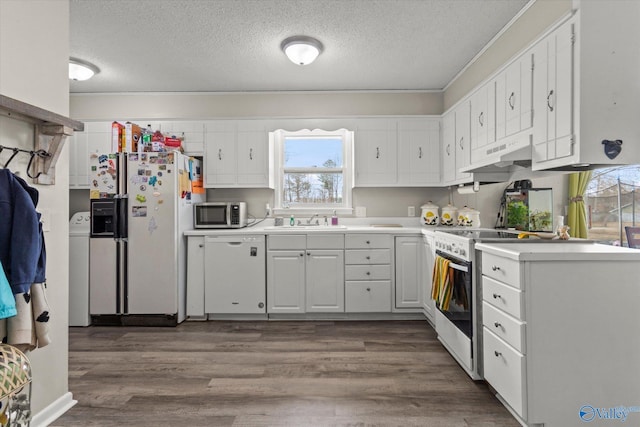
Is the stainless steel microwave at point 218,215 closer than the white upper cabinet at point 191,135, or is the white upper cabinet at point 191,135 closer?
the stainless steel microwave at point 218,215

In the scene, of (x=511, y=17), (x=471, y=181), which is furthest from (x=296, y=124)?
(x=511, y=17)

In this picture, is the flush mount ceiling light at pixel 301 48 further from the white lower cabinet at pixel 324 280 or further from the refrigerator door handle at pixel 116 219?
the refrigerator door handle at pixel 116 219

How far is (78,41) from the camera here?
2965 millimetres

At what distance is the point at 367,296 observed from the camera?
3523mm

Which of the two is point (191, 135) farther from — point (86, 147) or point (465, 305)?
point (465, 305)

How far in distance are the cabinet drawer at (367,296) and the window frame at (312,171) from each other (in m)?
1.02

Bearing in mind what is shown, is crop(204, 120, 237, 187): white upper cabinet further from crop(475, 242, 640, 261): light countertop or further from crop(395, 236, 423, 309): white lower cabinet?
crop(475, 242, 640, 261): light countertop

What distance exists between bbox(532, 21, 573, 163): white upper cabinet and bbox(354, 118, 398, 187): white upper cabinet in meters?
1.84

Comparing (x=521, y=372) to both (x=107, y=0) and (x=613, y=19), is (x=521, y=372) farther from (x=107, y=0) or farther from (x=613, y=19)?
(x=107, y=0)

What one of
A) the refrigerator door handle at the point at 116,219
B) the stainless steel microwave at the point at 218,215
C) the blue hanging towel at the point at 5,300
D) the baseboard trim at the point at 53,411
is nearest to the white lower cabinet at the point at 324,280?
the stainless steel microwave at the point at 218,215

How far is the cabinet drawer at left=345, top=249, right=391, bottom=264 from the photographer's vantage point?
11.6ft

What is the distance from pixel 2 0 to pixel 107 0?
95 centimetres

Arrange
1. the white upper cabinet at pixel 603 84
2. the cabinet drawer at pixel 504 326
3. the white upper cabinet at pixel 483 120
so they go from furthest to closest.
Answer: the white upper cabinet at pixel 483 120 → the white upper cabinet at pixel 603 84 → the cabinet drawer at pixel 504 326

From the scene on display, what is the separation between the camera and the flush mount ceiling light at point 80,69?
332 centimetres
